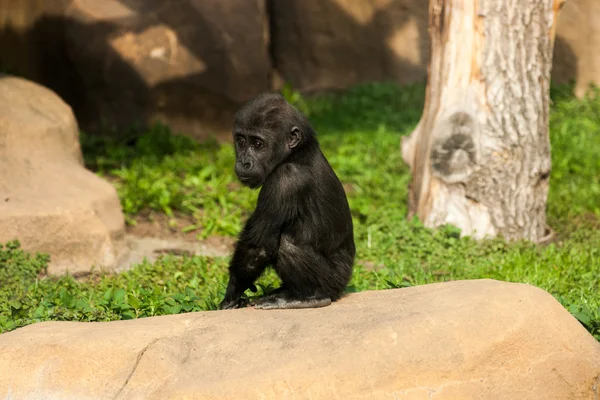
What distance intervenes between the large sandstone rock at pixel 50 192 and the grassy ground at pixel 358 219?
12.4 inches

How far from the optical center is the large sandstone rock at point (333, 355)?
3.63 m

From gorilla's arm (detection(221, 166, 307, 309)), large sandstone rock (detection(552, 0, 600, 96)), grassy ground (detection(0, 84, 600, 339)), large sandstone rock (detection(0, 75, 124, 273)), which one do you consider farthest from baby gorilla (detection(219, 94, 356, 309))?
large sandstone rock (detection(552, 0, 600, 96))

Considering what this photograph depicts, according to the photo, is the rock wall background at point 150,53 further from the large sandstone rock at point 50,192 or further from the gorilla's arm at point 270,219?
the gorilla's arm at point 270,219

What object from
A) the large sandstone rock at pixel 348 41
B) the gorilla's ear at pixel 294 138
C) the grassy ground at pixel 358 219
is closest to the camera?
the gorilla's ear at pixel 294 138

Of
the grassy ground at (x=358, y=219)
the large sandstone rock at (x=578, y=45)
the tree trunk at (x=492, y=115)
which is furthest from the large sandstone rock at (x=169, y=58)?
the large sandstone rock at (x=578, y=45)

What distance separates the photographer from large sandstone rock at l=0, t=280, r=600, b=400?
11.9ft

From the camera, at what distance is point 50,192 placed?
22.4ft

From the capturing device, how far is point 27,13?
32.7ft

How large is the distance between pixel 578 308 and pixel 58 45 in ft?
24.4

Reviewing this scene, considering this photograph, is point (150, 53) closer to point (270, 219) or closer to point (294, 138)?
point (294, 138)

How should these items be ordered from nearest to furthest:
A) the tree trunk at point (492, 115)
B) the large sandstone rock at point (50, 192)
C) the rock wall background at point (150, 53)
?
the large sandstone rock at point (50, 192) → the tree trunk at point (492, 115) → the rock wall background at point (150, 53)

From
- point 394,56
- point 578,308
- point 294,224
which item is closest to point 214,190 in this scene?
point 294,224

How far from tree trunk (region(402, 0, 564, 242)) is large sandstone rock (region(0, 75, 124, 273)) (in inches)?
115

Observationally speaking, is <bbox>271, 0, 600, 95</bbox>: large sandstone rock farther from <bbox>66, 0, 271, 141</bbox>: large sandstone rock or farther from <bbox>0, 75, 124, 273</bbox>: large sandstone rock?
<bbox>0, 75, 124, 273</bbox>: large sandstone rock
